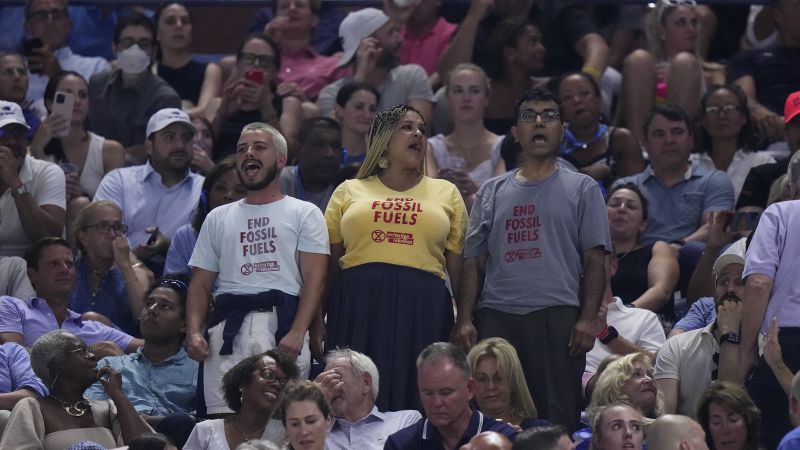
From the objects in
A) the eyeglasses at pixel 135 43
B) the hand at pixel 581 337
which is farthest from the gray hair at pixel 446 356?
the eyeglasses at pixel 135 43

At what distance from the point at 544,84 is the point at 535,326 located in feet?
13.3

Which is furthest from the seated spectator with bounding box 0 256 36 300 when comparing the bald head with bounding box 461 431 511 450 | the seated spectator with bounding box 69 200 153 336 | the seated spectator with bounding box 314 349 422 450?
the bald head with bounding box 461 431 511 450

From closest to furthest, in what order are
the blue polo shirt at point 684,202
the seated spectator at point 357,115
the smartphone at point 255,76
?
1. the blue polo shirt at point 684,202
2. the seated spectator at point 357,115
3. the smartphone at point 255,76

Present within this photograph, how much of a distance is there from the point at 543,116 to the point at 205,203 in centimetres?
270

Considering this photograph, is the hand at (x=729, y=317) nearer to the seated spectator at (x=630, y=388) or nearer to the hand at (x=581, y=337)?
the seated spectator at (x=630, y=388)

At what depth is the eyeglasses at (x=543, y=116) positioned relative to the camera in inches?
370

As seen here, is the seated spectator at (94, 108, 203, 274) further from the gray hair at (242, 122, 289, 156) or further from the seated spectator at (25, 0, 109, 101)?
the gray hair at (242, 122, 289, 156)

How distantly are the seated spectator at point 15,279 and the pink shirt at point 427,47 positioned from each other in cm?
372

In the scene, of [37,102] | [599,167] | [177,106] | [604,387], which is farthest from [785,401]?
[37,102]

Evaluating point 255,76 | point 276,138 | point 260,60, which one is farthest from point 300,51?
point 276,138

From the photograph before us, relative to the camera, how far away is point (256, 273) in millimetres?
9414

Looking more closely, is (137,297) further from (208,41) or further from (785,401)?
(208,41)

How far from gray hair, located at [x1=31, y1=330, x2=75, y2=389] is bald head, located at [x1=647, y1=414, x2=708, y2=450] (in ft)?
10.9

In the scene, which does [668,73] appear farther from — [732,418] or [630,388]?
[732,418]
